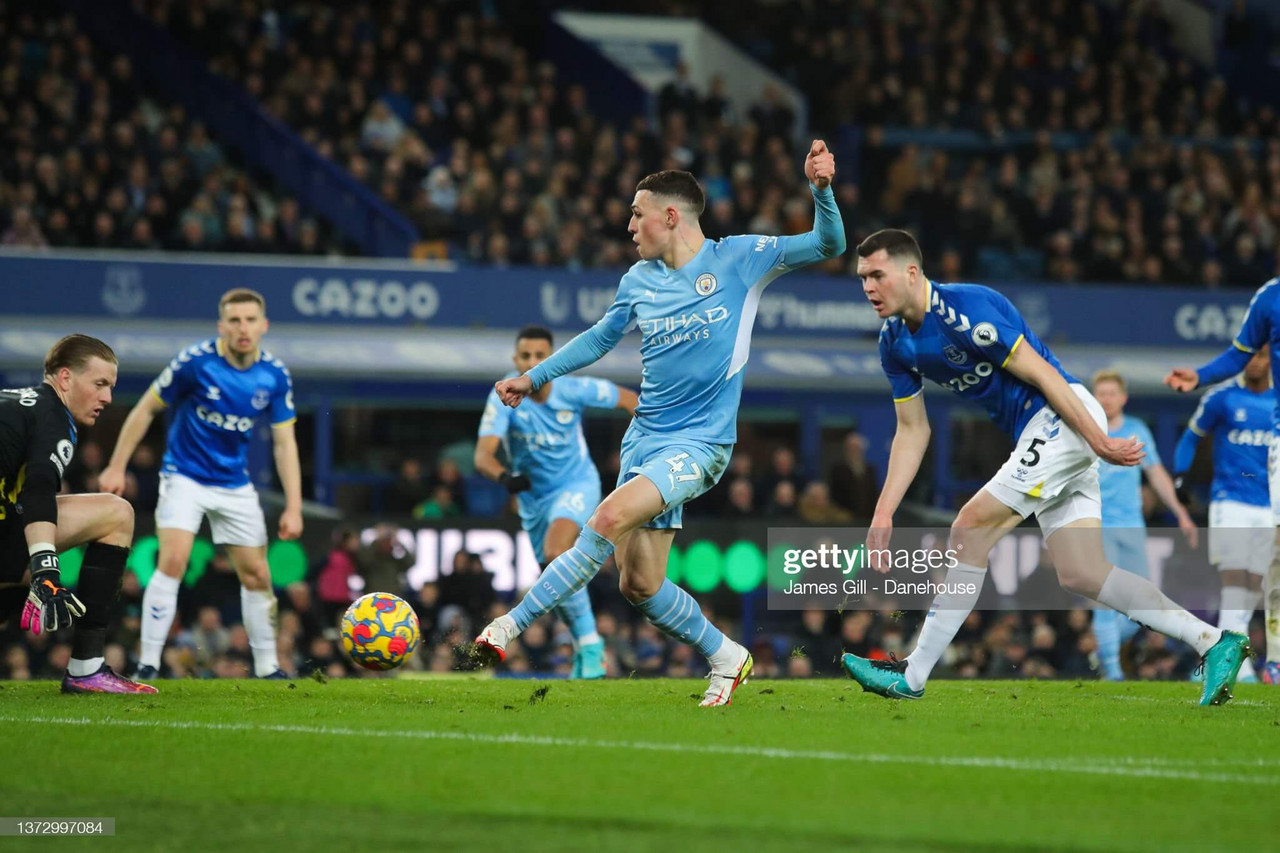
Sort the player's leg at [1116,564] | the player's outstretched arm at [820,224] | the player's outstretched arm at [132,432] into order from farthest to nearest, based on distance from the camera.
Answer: the player's leg at [1116,564] < the player's outstretched arm at [132,432] < the player's outstretched arm at [820,224]

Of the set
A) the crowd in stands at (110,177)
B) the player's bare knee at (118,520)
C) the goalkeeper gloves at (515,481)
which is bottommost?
the player's bare knee at (118,520)

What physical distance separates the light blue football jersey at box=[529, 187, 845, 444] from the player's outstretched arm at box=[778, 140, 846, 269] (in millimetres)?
10

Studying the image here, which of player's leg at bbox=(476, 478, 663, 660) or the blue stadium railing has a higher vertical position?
the blue stadium railing

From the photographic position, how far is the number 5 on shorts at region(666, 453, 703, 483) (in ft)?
26.1

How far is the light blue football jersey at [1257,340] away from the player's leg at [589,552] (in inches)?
141

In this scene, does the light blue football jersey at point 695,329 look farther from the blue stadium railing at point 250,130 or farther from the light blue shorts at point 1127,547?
the blue stadium railing at point 250,130

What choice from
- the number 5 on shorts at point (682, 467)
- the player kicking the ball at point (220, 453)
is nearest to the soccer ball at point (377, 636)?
the number 5 on shorts at point (682, 467)

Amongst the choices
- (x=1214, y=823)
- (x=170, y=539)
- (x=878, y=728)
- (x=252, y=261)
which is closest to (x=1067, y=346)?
(x=252, y=261)

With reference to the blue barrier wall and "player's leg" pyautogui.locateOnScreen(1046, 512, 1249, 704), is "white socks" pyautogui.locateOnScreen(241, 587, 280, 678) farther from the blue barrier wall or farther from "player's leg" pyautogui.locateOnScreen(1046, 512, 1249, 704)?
the blue barrier wall

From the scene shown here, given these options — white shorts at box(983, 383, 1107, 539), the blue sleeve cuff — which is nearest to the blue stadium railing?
the blue sleeve cuff

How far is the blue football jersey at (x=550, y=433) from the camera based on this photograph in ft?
38.4

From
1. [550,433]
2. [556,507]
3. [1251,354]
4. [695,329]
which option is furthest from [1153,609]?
[550,433]

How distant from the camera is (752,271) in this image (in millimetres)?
8242

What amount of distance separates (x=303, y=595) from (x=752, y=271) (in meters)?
8.68
